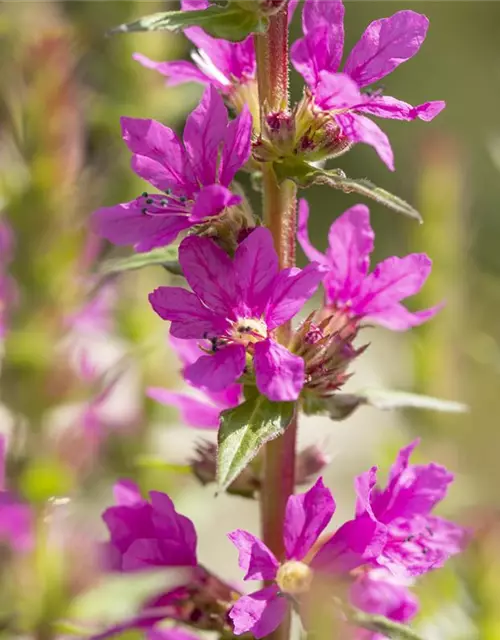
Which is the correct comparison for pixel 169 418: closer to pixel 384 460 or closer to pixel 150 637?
pixel 384 460

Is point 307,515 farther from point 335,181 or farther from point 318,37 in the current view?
point 318,37

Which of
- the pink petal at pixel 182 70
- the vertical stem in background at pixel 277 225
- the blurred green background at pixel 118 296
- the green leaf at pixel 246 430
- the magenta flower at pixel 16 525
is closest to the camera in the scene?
the green leaf at pixel 246 430

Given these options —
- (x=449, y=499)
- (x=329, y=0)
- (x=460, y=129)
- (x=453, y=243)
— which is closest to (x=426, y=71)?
(x=460, y=129)

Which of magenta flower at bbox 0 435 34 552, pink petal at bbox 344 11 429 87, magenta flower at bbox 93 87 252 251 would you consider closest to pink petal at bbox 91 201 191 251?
magenta flower at bbox 93 87 252 251

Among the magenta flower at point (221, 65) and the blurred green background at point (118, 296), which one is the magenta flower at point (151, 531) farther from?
the magenta flower at point (221, 65)

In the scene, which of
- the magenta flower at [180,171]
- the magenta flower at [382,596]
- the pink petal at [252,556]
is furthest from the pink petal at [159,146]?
the magenta flower at [382,596]

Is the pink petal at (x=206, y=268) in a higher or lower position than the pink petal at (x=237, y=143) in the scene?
lower
